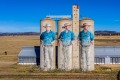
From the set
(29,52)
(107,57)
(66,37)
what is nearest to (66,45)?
(66,37)

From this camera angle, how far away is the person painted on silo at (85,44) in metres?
49.1

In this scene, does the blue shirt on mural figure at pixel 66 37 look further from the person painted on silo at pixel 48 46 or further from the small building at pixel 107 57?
the small building at pixel 107 57

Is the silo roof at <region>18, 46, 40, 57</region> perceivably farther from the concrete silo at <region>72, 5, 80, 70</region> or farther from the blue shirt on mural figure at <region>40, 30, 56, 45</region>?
the concrete silo at <region>72, 5, 80, 70</region>

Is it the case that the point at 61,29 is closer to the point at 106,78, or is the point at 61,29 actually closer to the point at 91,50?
the point at 91,50

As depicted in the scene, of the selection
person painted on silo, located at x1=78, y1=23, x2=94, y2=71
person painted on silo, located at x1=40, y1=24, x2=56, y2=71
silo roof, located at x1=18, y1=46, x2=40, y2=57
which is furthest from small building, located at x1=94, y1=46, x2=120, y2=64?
person painted on silo, located at x1=40, y1=24, x2=56, y2=71

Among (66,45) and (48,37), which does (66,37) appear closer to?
(66,45)

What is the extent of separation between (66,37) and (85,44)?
11.4ft

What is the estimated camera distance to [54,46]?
5028cm

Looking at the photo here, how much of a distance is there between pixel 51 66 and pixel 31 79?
34.4 ft

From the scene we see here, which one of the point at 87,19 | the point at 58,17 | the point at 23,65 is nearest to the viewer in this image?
the point at 87,19

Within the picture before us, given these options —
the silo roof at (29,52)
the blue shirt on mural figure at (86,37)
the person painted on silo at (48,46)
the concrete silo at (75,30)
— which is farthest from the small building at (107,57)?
the person painted on silo at (48,46)

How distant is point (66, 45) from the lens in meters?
49.4

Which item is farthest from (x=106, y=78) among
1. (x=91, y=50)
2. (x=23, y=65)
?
(x=23, y=65)

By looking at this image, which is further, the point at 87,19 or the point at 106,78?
the point at 87,19
